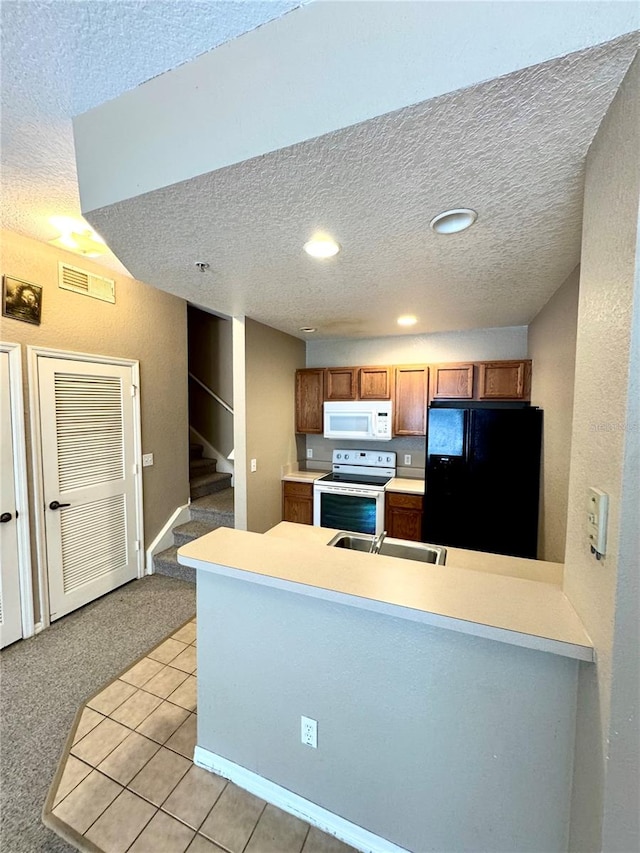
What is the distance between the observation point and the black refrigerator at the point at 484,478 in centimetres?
259

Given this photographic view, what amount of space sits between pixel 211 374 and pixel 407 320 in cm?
298

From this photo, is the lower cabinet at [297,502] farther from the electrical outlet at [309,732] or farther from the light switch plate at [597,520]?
the light switch plate at [597,520]

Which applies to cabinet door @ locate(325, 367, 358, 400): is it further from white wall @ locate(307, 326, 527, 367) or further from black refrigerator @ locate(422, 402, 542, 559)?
black refrigerator @ locate(422, 402, 542, 559)

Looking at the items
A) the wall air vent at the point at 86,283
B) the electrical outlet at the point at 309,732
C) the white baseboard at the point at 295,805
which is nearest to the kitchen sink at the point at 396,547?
the electrical outlet at the point at 309,732

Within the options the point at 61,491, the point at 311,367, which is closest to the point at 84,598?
the point at 61,491

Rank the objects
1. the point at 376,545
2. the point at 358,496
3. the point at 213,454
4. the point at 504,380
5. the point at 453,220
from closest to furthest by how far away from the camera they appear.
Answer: the point at 453,220
the point at 376,545
the point at 504,380
the point at 358,496
the point at 213,454

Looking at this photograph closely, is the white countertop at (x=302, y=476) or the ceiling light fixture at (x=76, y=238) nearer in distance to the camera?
the ceiling light fixture at (x=76, y=238)

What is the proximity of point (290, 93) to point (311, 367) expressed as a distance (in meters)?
3.27

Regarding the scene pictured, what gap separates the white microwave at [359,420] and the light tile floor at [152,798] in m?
2.51

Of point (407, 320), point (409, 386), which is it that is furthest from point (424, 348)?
point (407, 320)

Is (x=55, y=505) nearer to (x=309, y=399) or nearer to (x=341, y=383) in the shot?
(x=309, y=399)

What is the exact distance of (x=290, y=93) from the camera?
3.18ft

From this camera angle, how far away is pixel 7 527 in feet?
7.56

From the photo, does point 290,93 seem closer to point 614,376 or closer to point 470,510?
point 614,376
